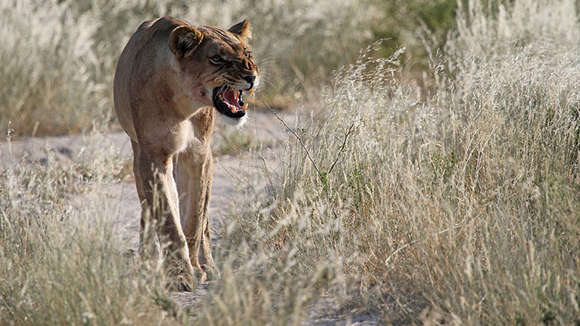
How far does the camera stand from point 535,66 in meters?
5.02

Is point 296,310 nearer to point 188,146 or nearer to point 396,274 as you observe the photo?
point 396,274

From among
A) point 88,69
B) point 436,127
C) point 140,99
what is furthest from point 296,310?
point 88,69

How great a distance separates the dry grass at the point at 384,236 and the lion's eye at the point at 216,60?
0.79 m

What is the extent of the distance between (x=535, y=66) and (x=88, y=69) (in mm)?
6371

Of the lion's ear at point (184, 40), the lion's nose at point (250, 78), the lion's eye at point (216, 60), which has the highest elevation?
the lion's ear at point (184, 40)

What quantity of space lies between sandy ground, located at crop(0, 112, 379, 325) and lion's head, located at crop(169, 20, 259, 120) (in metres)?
0.49

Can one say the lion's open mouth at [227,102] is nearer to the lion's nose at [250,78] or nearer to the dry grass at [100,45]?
the lion's nose at [250,78]

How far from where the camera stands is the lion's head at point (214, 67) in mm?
4227

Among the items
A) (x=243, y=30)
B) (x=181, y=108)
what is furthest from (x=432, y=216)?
(x=243, y=30)

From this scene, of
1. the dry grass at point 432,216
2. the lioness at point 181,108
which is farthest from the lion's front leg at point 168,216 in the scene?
the dry grass at point 432,216

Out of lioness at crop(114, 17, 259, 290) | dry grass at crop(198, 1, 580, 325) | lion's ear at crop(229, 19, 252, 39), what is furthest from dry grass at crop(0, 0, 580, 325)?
lion's ear at crop(229, 19, 252, 39)

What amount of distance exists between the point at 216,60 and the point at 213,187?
2.73 metres

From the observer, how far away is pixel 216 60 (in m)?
4.25

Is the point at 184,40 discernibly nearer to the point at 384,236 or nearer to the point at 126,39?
the point at 384,236
